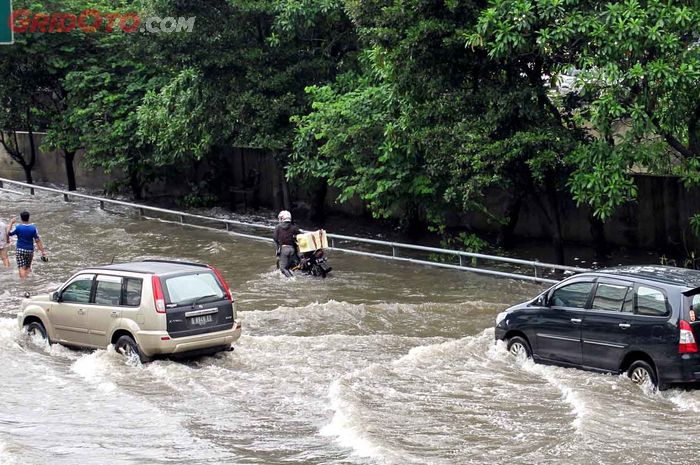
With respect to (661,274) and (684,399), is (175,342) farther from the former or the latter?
(684,399)

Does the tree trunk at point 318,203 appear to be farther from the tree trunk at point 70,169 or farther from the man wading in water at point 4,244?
the tree trunk at point 70,169

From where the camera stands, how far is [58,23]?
35625mm

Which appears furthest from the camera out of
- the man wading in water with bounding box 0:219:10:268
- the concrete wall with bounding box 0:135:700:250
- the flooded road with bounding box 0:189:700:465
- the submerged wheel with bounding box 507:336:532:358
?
the man wading in water with bounding box 0:219:10:268

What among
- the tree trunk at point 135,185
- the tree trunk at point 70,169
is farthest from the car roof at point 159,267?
the tree trunk at point 70,169

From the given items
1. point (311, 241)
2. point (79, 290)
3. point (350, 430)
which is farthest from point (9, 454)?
point (311, 241)

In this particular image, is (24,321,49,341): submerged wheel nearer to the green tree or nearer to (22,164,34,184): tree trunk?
the green tree

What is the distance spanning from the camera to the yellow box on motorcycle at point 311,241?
862 inches

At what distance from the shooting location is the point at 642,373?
13.1 metres

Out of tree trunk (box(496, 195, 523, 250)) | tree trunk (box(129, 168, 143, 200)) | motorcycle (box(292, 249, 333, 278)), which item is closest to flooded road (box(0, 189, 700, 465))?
motorcycle (box(292, 249, 333, 278))

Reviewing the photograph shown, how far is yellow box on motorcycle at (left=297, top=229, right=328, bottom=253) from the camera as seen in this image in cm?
2191

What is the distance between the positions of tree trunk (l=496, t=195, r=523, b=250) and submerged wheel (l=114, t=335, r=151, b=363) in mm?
11540

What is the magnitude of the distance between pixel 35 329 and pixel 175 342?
3.26 metres

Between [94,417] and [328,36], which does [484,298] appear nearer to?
[94,417]

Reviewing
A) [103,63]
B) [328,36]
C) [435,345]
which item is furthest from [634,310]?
[103,63]
